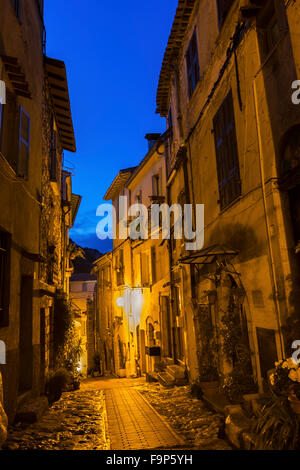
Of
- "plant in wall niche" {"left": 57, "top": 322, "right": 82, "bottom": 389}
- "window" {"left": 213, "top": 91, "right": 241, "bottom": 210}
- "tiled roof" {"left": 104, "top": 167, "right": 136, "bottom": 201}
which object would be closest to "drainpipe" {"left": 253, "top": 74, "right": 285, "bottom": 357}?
"window" {"left": 213, "top": 91, "right": 241, "bottom": 210}

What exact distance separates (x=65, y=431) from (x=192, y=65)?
980cm

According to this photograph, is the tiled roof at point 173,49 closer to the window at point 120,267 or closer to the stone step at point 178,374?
the stone step at point 178,374

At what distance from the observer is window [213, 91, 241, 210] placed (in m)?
7.41

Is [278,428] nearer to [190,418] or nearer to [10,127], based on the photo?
[190,418]

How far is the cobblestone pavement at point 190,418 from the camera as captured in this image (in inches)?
218

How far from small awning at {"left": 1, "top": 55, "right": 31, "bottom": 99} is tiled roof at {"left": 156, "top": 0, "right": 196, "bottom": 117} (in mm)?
5393

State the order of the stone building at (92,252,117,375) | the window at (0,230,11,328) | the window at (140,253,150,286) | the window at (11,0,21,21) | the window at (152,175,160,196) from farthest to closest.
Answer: the stone building at (92,252,117,375) < the window at (140,253,150,286) < the window at (152,175,160,196) < the window at (11,0,21,21) < the window at (0,230,11,328)

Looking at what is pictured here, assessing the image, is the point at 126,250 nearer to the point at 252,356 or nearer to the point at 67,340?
the point at 67,340

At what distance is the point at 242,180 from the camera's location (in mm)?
6984

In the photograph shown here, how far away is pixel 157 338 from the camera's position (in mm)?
15367

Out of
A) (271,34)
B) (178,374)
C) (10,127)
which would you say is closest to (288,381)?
(271,34)

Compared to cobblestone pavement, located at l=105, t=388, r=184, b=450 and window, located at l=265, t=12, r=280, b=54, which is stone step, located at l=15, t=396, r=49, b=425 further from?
window, located at l=265, t=12, r=280, b=54

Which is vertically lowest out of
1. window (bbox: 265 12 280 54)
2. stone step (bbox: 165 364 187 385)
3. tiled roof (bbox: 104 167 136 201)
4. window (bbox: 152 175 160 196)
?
stone step (bbox: 165 364 187 385)

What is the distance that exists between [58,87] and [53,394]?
31.6 ft
